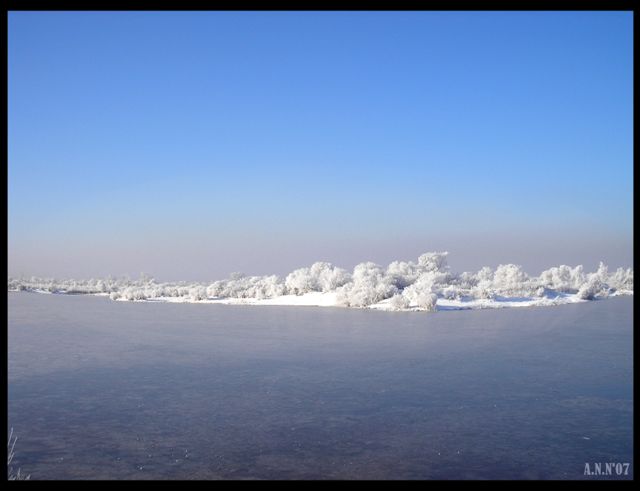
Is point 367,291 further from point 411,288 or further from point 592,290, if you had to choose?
point 592,290

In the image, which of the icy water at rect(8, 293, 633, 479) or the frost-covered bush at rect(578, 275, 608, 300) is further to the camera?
the frost-covered bush at rect(578, 275, 608, 300)

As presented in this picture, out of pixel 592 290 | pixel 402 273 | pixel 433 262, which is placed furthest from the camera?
pixel 433 262

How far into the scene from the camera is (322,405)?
7.65 m

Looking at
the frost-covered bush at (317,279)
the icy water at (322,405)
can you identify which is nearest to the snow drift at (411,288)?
the frost-covered bush at (317,279)

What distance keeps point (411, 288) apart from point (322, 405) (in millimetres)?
19678

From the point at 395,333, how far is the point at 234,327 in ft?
17.6

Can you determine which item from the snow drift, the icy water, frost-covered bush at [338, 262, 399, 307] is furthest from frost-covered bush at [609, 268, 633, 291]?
the icy water

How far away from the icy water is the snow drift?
1229cm

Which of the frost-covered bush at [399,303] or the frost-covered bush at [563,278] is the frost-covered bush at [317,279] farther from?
the frost-covered bush at [563,278]

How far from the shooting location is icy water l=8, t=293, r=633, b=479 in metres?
5.52

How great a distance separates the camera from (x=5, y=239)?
12.8 ft

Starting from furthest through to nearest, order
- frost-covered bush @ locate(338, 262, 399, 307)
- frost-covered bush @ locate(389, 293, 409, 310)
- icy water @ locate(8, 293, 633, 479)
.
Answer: frost-covered bush @ locate(338, 262, 399, 307) → frost-covered bush @ locate(389, 293, 409, 310) → icy water @ locate(8, 293, 633, 479)

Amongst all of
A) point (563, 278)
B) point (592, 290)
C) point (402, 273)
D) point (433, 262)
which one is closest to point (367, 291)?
point (402, 273)

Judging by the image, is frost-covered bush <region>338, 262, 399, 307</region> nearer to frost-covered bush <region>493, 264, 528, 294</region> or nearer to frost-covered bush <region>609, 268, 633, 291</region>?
frost-covered bush <region>493, 264, 528, 294</region>
